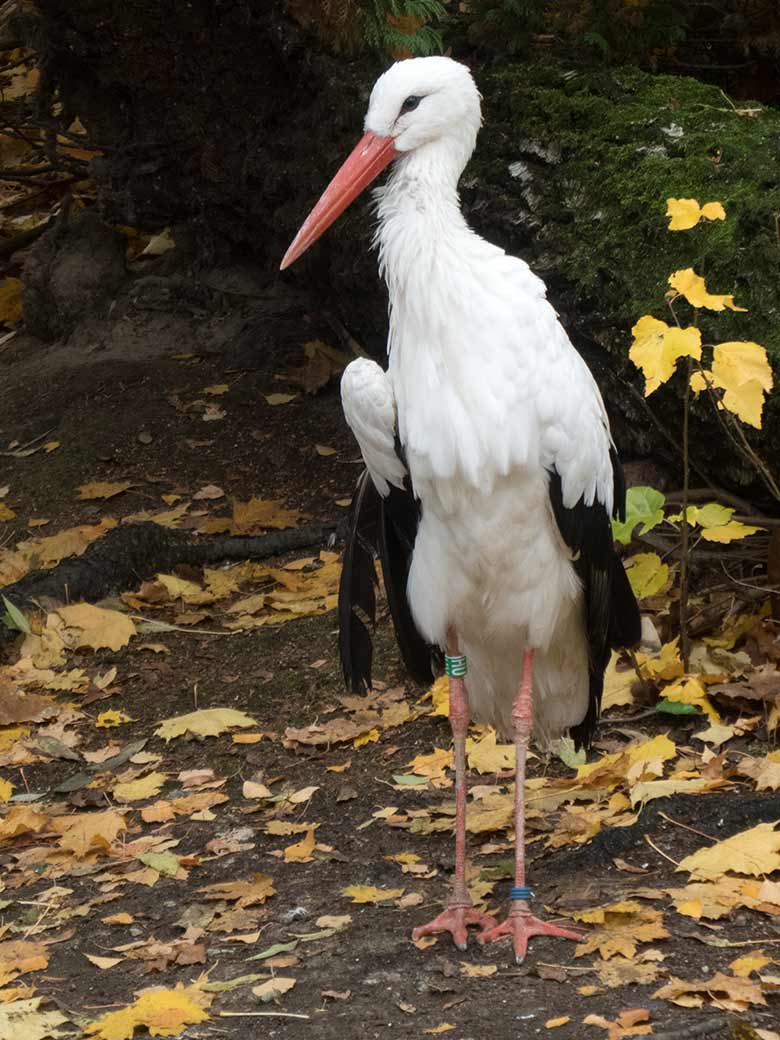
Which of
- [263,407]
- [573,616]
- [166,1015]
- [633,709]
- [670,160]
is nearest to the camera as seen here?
[166,1015]

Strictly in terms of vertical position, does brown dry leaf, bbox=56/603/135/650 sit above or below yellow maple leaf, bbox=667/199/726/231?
below

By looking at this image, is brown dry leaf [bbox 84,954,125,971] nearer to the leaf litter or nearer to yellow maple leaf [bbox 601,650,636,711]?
the leaf litter

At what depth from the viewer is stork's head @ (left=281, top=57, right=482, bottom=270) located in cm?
413

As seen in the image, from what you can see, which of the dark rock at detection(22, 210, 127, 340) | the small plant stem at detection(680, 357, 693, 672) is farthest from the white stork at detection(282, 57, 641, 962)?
the dark rock at detection(22, 210, 127, 340)

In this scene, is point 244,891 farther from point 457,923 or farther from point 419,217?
point 419,217

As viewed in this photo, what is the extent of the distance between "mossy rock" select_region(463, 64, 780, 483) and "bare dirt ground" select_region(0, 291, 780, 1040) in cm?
133

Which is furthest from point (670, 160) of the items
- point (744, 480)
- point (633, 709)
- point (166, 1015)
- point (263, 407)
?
point (166, 1015)

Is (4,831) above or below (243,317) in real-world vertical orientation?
below

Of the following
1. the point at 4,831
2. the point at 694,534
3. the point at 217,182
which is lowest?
the point at 4,831

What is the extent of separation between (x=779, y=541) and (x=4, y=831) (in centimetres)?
280

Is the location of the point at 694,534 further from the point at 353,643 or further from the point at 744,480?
the point at 353,643

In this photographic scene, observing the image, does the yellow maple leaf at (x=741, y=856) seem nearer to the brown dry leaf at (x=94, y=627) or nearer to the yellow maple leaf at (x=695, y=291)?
the yellow maple leaf at (x=695, y=291)

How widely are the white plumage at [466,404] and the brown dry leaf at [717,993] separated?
1187mm

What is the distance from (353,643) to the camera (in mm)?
4605
